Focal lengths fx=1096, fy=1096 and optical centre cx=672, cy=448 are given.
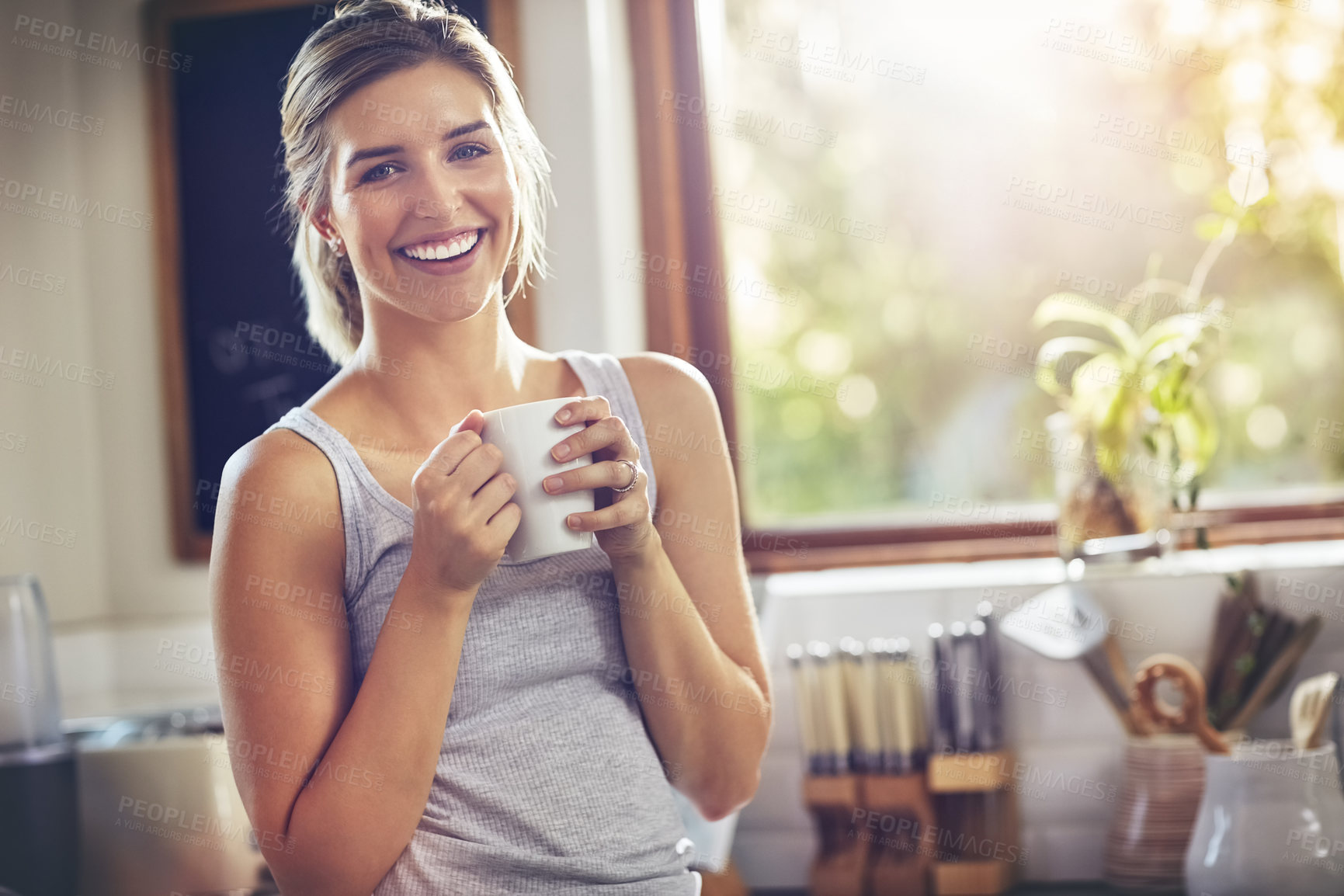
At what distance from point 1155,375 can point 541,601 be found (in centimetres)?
105

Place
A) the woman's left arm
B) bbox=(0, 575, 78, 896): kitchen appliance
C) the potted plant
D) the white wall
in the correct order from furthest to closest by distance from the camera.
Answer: the white wall < the potted plant < bbox=(0, 575, 78, 896): kitchen appliance < the woman's left arm

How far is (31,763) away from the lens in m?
0.94

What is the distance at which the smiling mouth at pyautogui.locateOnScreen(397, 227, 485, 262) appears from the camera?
54cm

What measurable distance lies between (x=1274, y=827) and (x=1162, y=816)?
167mm

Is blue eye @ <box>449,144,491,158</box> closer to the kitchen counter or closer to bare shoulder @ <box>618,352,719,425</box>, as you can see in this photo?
bare shoulder @ <box>618,352,719,425</box>

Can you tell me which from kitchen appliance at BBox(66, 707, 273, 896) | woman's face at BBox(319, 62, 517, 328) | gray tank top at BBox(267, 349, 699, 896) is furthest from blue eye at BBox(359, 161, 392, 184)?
kitchen appliance at BBox(66, 707, 273, 896)

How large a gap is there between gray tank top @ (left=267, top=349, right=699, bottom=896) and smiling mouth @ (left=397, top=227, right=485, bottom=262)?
10cm

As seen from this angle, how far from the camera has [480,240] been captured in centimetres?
56

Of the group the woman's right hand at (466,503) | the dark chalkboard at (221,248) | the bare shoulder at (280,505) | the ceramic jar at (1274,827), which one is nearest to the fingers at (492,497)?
the woman's right hand at (466,503)

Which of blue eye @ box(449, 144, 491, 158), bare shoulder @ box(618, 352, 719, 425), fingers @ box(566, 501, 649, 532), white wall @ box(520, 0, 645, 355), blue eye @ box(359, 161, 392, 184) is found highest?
white wall @ box(520, 0, 645, 355)

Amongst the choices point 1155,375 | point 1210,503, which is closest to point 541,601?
point 1155,375

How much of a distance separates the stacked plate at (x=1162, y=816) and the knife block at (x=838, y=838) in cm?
29

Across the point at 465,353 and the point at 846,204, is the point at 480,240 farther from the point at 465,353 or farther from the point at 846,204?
the point at 846,204

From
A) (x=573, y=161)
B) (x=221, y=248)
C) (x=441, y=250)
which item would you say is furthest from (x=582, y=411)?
(x=221, y=248)
